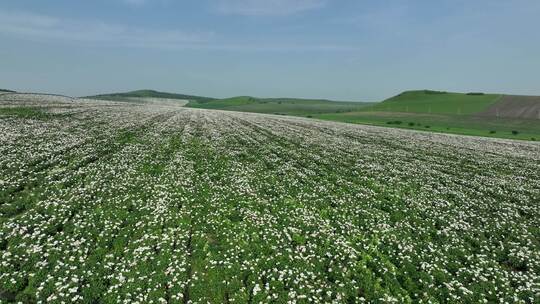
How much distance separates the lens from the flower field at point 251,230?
36.5ft

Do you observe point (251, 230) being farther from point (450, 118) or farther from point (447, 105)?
point (447, 105)

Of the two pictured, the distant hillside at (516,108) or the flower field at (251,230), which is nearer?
the flower field at (251,230)

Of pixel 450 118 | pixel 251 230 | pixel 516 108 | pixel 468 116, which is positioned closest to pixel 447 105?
pixel 468 116

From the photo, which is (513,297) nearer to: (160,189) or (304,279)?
(304,279)

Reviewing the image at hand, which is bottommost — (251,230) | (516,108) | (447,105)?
(251,230)

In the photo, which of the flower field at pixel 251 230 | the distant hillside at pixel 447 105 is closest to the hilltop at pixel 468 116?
the distant hillside at pixel 447 105

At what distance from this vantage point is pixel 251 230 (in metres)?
A: 15.4

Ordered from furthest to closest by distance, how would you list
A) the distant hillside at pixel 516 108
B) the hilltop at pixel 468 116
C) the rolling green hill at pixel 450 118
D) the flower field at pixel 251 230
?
1. the distant hillside at pixel 516 108
2. the hilltop at pixel 468 116
3. the rolling green hill at pixel 450 118
4. the flower field at pixel 251 230

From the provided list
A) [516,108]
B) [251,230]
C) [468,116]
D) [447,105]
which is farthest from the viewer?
[447,105]

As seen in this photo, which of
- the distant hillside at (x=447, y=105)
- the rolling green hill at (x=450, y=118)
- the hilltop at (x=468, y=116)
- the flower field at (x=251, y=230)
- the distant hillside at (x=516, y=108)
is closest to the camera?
the flower field at (x=251, y=230)

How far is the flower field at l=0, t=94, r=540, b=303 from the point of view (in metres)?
11.1

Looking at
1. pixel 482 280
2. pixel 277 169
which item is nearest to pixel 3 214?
pixel 277 169

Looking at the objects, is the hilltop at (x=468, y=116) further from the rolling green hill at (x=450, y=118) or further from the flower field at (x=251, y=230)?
the flower field at (x=251, y=230)

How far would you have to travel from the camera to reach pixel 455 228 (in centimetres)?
1705
